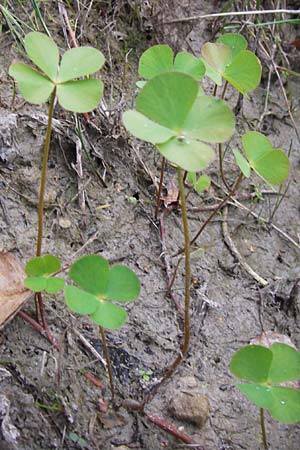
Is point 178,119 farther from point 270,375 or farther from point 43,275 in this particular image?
point 270,375

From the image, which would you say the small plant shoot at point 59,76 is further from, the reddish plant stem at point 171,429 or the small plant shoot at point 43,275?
the reddish plant stem at point 171,429

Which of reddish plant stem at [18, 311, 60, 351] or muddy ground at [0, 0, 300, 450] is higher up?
muddy ground at [0, 0, 300, 450]

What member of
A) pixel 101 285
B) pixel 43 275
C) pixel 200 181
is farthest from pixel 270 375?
pixel 200 181

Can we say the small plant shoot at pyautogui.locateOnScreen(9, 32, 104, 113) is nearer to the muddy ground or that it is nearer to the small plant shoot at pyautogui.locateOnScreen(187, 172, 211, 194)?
the muddy ground

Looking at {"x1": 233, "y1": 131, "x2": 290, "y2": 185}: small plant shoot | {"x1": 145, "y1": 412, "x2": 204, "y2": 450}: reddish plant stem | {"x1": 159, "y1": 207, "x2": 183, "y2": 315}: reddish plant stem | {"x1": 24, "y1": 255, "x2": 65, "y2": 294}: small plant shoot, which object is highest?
{"x1": 233, "y1": 131, "x2": 290, "y2": 185}: small plant shoot

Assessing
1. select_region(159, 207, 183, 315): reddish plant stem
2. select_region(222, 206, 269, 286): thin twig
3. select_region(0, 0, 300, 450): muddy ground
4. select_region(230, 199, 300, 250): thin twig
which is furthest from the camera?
select_region(230, 199, 300, 250): thin twig

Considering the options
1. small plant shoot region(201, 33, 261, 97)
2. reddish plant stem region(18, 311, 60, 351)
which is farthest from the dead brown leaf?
small plant shoot region(201, 33, 261, 97)
